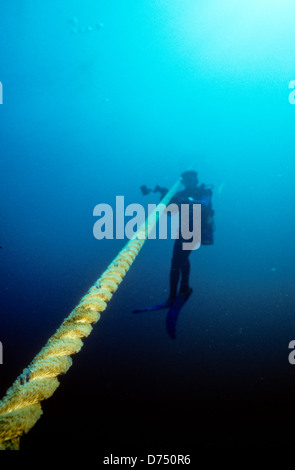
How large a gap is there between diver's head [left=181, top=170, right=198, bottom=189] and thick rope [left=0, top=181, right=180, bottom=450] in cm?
383

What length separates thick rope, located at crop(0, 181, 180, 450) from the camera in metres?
0.78

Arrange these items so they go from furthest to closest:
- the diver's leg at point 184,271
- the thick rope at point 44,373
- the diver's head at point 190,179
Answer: the diver's head at point 190,179 < the diver's leg at point 184,271 < the thick rope at point 44,373


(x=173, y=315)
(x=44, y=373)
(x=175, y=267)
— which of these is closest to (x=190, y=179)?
(x=175, y=267)

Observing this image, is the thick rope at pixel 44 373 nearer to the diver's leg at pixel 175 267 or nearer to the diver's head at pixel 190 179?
the diver's leg at pixel 175 267

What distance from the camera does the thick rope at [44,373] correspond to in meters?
0.78

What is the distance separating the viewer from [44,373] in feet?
3.20

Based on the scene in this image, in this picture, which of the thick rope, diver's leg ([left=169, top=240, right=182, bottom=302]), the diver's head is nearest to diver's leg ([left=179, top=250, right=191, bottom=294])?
diver's leg ([left=169, top=240, right=182, bottom=302])

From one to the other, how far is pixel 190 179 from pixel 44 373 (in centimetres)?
462

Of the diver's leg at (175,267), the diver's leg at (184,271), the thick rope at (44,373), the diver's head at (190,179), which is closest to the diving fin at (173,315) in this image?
the diver's leg at (184,271)

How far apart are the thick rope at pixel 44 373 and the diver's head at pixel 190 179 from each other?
12.6 feet

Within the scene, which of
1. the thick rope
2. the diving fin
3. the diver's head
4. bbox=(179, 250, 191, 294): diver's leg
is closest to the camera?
the thick rope

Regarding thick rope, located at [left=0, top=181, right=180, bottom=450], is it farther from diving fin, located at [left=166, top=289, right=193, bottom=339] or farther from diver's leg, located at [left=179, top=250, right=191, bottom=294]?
diver's leg, located at [left=179, top=250, right=191, bottom=294]

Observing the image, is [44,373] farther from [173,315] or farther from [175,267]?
[175,267]
